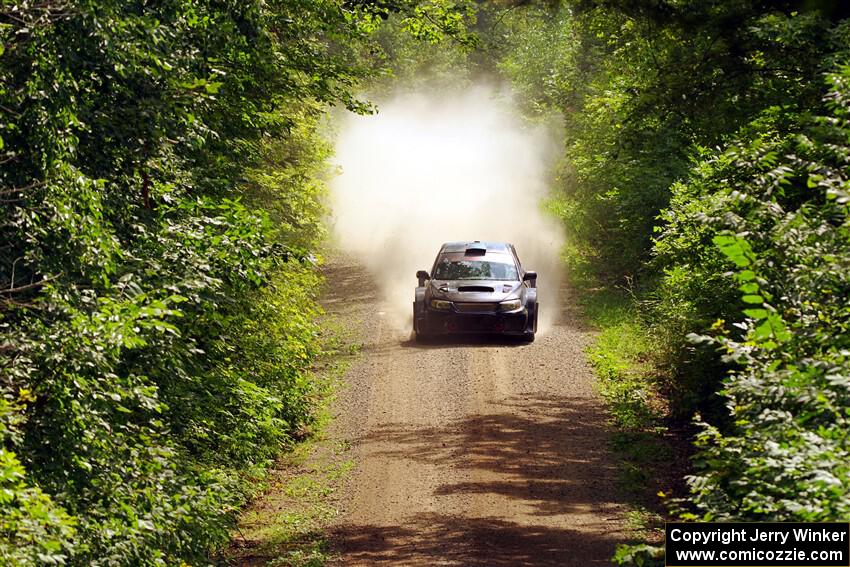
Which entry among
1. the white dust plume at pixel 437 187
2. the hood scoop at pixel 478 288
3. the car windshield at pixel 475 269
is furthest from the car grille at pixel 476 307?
the white dust plume at pixel 437 187

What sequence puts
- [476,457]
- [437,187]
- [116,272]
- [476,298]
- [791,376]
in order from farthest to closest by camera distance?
[437,187], [476,298], [476,457], [116,272], [791,376]

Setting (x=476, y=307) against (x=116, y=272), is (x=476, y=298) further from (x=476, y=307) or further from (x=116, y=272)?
(x=116, y=272)

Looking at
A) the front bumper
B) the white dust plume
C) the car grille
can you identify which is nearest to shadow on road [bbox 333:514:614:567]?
the car grille

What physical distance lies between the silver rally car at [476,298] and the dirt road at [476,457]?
53cm

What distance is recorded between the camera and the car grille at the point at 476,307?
22297 millimetres

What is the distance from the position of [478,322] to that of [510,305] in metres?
0.80

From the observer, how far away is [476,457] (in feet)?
52.6

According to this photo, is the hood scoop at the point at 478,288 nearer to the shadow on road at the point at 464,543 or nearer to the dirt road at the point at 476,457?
the dirt road at the point at 476,457

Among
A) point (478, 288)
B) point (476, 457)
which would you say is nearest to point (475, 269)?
point (478, 288)

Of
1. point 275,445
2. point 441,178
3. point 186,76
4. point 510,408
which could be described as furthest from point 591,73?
point 186,76

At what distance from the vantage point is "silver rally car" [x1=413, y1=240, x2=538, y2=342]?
73.4 ft

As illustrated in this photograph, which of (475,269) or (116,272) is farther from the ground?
(475,269)

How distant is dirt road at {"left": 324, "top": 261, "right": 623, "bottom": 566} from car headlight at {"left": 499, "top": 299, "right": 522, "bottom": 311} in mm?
978

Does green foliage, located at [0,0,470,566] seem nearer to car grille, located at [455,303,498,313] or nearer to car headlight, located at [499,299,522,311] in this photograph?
car grille, located at [455,303,498,313]
